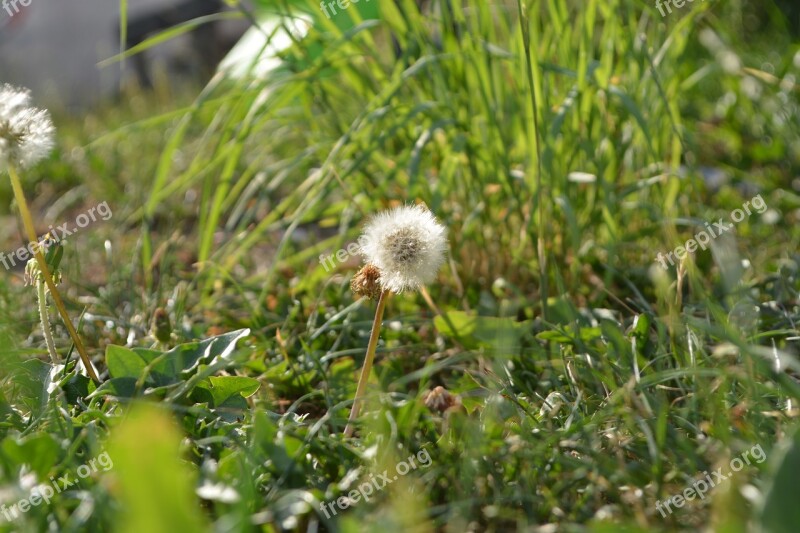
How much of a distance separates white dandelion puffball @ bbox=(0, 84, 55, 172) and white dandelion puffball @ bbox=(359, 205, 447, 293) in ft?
1.87

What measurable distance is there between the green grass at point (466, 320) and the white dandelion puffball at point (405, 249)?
158 mm

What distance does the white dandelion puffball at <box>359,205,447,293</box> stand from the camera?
1268mm

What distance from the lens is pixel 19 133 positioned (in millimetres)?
1314

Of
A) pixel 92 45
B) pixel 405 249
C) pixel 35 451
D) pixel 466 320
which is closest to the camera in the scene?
pixel 35 451

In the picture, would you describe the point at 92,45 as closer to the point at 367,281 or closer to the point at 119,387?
the point at 119,387

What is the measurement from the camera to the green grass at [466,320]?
3.46 feet

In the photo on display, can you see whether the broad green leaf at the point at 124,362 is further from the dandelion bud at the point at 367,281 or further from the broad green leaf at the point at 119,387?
the dandelion bud at the point at 367,281

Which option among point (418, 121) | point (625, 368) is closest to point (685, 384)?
point (625, 368)

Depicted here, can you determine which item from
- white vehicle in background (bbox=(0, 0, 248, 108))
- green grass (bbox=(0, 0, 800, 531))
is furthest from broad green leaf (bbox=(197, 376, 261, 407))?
white vehicle in background (bbox=(0, 0, 248, 108))

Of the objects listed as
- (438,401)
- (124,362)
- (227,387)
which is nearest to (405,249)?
(438,401)

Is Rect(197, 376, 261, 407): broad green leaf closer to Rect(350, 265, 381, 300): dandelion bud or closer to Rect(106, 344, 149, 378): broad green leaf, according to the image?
Rect(106, 344, 149, 378): broad green leaf

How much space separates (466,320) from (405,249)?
0.42 metres

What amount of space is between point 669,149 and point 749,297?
3.08 feet

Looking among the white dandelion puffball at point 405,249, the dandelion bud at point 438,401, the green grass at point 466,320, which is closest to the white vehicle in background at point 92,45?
the green grass at point 466,320
